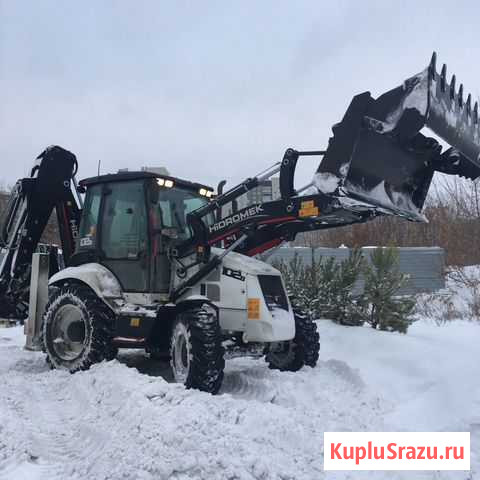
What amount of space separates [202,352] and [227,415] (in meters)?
0.97

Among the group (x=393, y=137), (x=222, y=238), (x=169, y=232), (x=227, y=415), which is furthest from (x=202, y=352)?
(x=393, y=137)

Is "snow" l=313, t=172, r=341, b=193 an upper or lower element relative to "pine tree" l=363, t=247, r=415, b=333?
upper

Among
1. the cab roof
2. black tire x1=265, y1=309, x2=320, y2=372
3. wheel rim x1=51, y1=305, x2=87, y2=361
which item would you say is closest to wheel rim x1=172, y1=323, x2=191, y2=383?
black tire x1=265, y1=309, x2=320, y2=372

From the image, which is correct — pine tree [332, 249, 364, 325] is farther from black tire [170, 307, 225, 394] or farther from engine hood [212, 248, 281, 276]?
black tire [170, 307, 225, 394]

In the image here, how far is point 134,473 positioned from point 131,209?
3.57 m

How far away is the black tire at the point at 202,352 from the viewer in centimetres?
541

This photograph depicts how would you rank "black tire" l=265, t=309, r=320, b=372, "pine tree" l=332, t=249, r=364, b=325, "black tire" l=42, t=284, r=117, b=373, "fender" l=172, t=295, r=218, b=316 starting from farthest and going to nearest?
"pine tree" l=332, t=249, r=364, b=325 → "black tire" l=265, t=309, r=320, b=372 → "black tire" l=42, t=284, r=117, b=373 → "fender" l=172, t=295, r=218, b=316

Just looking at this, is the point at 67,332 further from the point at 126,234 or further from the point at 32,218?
the point at 32,218

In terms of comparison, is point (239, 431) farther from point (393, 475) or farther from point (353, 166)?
point (353, 166)

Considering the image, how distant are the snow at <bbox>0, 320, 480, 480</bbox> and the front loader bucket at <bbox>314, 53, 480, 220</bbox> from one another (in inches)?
75.8

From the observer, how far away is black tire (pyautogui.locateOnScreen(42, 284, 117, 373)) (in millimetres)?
6289

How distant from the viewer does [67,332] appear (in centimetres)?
685

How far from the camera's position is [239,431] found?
4.27m

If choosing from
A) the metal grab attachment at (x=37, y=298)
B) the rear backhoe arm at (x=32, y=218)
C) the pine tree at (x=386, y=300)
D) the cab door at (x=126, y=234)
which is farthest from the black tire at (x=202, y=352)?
the pine tree at (x=386, y=300)
